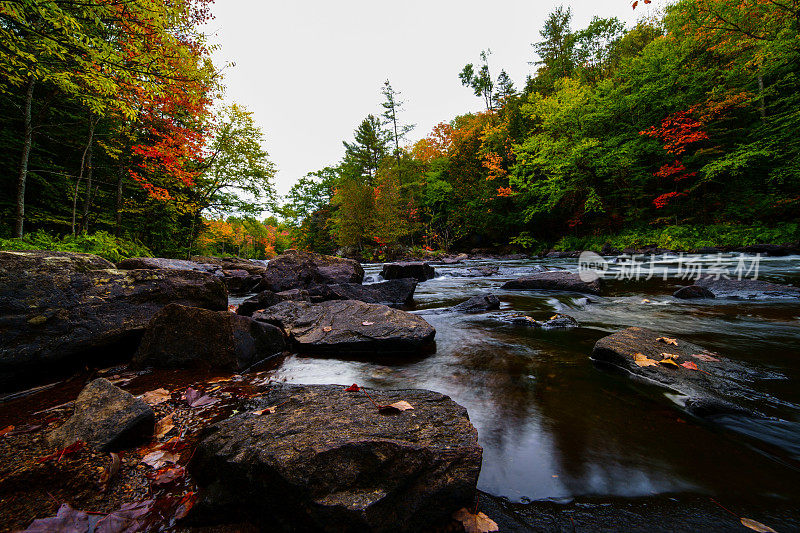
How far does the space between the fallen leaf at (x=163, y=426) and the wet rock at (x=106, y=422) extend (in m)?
0.07

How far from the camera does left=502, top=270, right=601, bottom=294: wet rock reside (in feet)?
24.0

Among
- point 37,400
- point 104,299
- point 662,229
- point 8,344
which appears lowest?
point 37,400

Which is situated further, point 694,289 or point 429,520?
point 694,289

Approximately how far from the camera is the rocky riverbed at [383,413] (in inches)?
48.8

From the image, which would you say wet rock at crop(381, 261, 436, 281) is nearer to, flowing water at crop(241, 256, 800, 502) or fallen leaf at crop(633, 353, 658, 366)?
flowing water at crop(241, 256, 800, 502)

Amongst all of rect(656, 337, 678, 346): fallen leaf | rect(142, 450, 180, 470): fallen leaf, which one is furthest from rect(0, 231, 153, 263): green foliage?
rect(656, 337, 678, 346): fallen leaf

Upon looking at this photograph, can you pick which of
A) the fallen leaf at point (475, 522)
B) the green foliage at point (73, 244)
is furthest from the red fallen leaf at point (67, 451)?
the green foliage at point (73, 244)

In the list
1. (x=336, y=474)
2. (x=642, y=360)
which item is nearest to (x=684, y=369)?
(x=642, y=360)

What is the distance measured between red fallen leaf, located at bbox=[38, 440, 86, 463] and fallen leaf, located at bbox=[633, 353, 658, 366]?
4.14 m

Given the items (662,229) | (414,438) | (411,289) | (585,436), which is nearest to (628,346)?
(585,436)

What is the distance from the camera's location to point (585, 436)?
1901mm

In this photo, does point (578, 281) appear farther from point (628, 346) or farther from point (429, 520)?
point (429, 520)

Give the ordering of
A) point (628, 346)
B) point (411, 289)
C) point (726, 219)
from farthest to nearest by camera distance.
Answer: point (726, 219), point (411, 289), point (628, 346)

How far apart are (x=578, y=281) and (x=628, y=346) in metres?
5.13
